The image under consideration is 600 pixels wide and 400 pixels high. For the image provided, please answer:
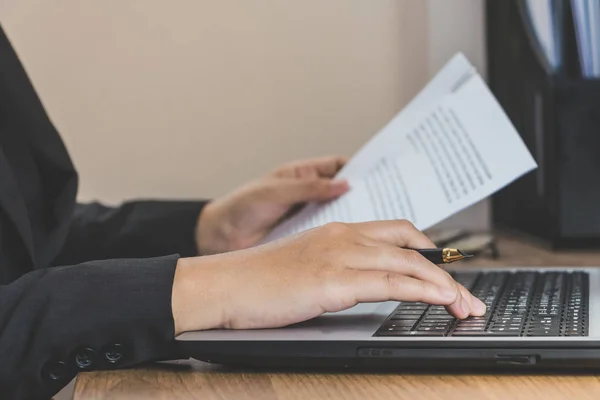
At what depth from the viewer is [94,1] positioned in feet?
5.19

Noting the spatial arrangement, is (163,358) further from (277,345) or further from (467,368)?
(467,368)

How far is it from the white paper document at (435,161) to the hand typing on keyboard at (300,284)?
0.60 ft

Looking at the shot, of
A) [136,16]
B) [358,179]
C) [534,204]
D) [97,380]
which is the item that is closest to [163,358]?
[97,380]

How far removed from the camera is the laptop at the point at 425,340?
2.37 ft

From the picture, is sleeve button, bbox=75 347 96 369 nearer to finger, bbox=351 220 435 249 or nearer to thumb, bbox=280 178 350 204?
finger, bbox=351 220 435 249

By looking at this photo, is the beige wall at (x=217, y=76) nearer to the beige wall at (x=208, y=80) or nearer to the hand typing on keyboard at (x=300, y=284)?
the beige wall at (x=208, y=80)

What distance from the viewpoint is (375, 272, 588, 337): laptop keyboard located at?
30.0 inches

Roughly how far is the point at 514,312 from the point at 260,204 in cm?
52

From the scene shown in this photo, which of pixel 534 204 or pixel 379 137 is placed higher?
pixel 379 137

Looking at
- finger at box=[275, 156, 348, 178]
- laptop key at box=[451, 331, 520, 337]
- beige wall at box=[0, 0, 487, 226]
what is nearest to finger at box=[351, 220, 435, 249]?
laptop key at box=[451, 331, 520, 337]

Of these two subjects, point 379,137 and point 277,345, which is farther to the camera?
point 379,137

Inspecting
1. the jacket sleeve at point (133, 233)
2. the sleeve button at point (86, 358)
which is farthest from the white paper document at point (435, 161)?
the sleeve button at point (86, 358)

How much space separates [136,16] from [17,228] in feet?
2.13

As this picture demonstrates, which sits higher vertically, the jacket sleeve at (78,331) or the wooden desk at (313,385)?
the jacket sleeve at (78,331)
